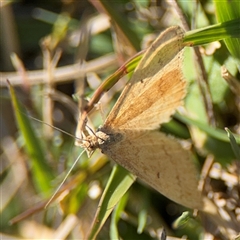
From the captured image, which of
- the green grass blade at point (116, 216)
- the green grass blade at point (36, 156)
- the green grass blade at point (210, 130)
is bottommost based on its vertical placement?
the green grass blade at point (116, 216)

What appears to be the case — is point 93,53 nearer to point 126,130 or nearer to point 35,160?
point 35,160

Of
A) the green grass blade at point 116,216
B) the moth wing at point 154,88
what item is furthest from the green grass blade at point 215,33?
the green grass blade at point 116,216

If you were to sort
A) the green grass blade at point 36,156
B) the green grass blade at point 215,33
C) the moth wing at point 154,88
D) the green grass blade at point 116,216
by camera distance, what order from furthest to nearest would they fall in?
the green grass blade at point 36,156
the green grass blade at point 116,216
the green grass blade at point 215,33
the moth wing at point 154,88

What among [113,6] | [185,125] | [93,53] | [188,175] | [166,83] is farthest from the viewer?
[93,53]

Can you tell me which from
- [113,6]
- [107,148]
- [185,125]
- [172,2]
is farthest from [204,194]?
[113,6]

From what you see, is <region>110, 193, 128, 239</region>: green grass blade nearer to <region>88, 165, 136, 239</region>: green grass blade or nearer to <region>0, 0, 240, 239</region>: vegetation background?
<region>0, 0, 240, 239</region>: vegetation background

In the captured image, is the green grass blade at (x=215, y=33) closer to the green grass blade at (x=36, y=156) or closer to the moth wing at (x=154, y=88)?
the moth wing at (x=154, y=88)

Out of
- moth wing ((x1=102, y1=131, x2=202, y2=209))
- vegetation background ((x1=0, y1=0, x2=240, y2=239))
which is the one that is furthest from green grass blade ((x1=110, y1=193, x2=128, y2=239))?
moth wing ((x1=102, y1=131, x2=202, y2=209))
